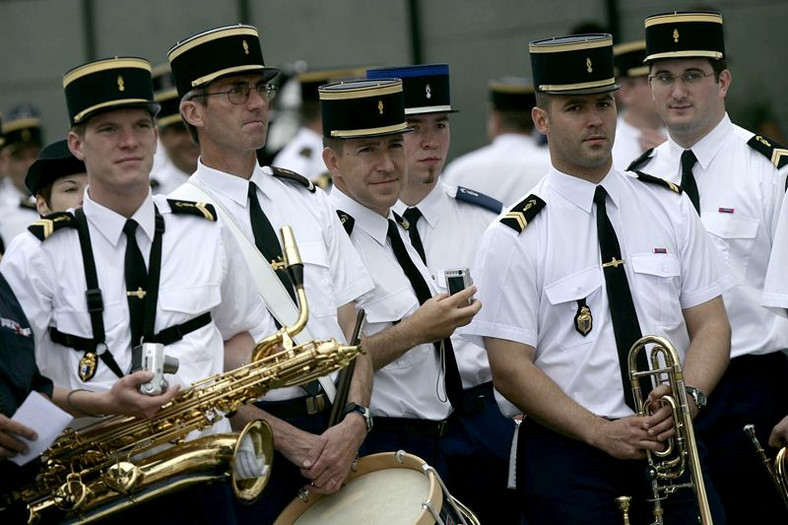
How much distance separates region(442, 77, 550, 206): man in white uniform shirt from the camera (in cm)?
1106

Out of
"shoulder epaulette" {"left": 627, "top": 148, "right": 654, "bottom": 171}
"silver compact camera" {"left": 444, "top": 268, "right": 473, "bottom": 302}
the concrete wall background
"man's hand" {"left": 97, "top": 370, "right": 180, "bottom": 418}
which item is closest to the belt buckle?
"silver compact camera" {"left": 444, "top": 268, "right": 473, "bottom": 302}

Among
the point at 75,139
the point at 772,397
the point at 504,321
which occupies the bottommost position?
the point at 772,397

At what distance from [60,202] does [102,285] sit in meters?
1.59

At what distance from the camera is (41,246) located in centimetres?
630

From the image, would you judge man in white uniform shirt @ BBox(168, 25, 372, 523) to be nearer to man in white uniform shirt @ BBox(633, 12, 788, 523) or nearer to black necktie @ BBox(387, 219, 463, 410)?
black necktie @ BBox(387, 219, 463, 410)

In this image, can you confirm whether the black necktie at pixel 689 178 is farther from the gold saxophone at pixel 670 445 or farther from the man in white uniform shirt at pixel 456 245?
the gold saxophone at pixel 670 445

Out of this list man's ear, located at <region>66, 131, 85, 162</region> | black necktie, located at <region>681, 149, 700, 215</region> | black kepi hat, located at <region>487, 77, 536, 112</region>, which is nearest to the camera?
man's ear, located at <region>66, 131, 85, 162</region>

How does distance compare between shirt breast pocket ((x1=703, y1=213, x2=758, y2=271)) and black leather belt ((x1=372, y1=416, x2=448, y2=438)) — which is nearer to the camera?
black leather belt ((x1=372, y1=416, x2=448, y2=438))

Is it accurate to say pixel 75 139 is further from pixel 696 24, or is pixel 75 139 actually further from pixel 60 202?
pixel 696 24

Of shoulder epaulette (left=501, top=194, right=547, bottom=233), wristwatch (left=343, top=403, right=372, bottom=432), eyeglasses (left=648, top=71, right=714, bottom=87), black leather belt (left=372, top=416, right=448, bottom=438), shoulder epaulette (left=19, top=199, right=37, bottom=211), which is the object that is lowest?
black leather belt (left=372, top=416, right=448, bottom=438)

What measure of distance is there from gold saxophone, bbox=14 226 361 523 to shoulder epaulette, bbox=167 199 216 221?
58 centimetres

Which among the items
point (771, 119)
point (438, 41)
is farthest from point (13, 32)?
point (771, 119)

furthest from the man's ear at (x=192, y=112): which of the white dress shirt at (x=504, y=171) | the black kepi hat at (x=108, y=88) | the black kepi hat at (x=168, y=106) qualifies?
the white dress shirt at (x=504, y=171)

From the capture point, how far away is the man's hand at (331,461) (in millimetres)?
6547
